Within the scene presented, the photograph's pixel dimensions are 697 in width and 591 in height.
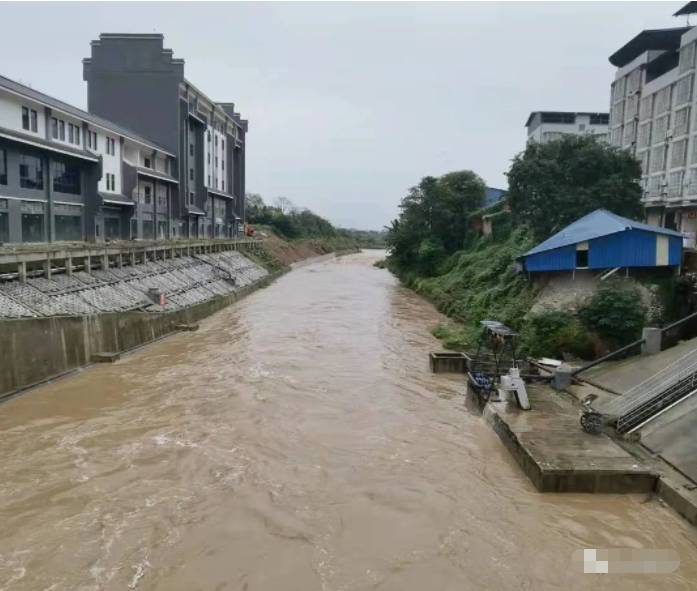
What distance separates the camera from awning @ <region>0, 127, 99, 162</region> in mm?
27859

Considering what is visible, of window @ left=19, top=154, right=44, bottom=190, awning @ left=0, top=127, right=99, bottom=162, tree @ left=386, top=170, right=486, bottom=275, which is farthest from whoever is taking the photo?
tree @ left=386, top=170, right=486, bottom=275

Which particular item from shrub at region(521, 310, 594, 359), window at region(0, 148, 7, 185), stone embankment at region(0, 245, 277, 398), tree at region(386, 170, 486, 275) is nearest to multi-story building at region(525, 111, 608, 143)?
→ tree at region(386, 170, 486, 275)

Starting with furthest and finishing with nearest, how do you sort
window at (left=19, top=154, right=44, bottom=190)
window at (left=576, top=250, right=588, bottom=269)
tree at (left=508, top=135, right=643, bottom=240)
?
1. tree at (left=508, top=135, right=643, bottom=240)
2. window at (left=19, top=154, right=44, bottom=190)
3. window at (left=576, top=250, right=588, bottom=269)

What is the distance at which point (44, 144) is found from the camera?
30.9 m

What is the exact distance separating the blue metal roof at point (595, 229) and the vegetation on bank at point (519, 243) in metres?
2.08

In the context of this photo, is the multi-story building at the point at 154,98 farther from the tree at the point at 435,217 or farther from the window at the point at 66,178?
the tree at the point at 435,217

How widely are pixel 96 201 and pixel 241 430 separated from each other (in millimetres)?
27591

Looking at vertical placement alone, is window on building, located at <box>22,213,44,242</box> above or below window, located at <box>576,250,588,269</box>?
above

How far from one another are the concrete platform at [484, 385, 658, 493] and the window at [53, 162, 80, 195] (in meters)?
28.8

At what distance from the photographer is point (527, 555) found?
31.9 feet

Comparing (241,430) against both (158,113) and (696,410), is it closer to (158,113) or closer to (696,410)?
(696,410)

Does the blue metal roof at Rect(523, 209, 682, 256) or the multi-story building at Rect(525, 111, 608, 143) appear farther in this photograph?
the multi-story building at Rect(525, 111, 608, 143)

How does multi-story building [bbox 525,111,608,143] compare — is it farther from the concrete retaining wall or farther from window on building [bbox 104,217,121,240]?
the concrete retaining wall

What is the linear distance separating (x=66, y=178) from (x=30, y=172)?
12.9 feet
